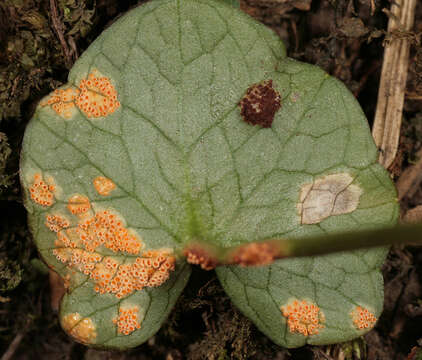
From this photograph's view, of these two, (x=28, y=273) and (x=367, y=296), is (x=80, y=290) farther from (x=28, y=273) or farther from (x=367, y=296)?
(x=367, y=296)

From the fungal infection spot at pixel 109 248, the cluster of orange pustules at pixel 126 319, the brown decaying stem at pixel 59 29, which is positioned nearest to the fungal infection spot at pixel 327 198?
the fungal infection spot at pixel 109 248

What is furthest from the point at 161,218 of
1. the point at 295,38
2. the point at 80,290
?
the point at 295,38

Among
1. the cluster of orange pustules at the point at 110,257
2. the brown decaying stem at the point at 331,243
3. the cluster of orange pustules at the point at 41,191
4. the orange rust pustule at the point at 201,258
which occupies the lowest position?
the cluster of orange pustules at the point at 110,257

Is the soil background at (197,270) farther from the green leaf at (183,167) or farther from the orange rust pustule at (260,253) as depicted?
the orange rust pustule at (260,253)

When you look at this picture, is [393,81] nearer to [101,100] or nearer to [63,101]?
[101,100]

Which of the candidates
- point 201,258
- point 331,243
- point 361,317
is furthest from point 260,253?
point 361,317

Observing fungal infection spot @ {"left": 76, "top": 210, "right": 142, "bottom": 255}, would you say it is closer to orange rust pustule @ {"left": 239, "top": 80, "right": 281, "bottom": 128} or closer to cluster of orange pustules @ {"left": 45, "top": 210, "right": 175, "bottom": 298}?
cluster of orange pustules @ {"left": 45, "top": 210, "right": 175, "bottom": 298}

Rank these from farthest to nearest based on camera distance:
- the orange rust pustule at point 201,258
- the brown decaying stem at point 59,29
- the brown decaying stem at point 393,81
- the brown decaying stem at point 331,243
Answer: the brown decaying stem at point 393,81 → the brown decaying stem at point 59,29 → the orange rust pustule at point 201,258 → the brown decaying stem at point 331,243
